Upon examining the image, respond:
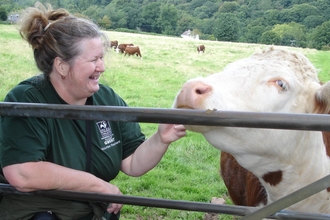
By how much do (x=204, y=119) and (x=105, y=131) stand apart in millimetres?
1060

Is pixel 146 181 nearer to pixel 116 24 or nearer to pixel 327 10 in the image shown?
pixel 327 10

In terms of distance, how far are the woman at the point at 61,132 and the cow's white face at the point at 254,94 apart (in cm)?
36

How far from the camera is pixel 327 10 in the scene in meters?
21.5

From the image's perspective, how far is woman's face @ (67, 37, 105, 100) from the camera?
6.79 feet

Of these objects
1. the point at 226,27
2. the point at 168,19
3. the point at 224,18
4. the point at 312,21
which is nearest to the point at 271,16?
the point at 312,21

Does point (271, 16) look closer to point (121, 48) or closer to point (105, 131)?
point (121, 48)

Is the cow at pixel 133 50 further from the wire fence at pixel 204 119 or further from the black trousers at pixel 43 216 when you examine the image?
the wire fence at pixel 204 119

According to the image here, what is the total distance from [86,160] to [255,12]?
2305 cm

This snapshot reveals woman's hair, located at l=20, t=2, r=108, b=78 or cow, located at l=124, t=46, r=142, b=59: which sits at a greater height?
woman's hair, located at l=20, t=2, r=108, b=78

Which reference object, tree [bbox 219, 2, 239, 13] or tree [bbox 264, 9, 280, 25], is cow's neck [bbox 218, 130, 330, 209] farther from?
tree [bbox 219, 2, 239, 13]

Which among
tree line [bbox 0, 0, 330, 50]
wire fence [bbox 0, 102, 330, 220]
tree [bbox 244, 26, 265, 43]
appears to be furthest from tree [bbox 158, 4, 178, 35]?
wire fence [bbox 0, 102, 330, 220]

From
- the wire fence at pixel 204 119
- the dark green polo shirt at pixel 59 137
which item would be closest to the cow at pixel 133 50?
the dark green polo shirt at pixel 59 137

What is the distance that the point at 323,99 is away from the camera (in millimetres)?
1829

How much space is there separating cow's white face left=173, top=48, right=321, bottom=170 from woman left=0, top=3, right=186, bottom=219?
363 millimetres
